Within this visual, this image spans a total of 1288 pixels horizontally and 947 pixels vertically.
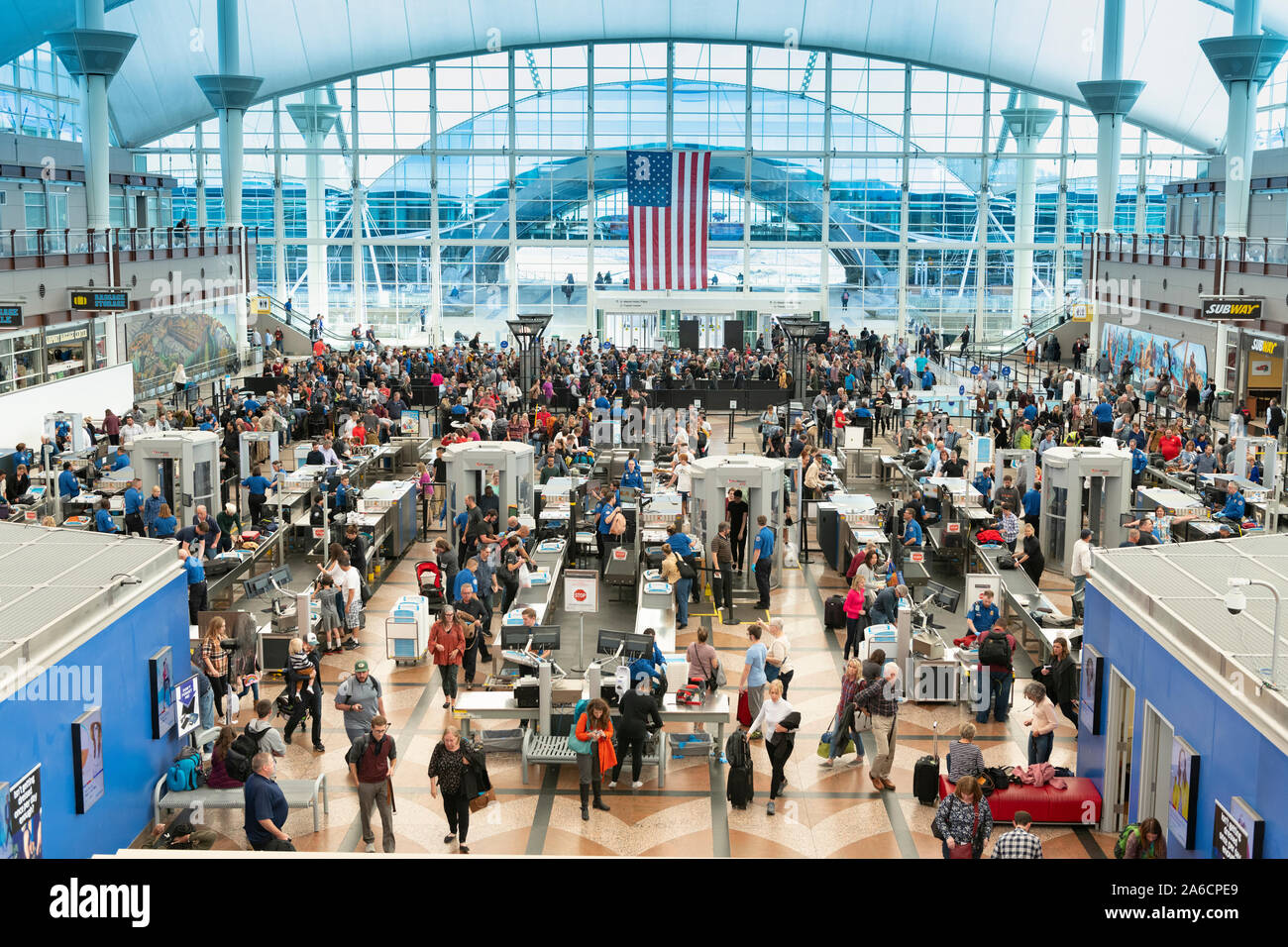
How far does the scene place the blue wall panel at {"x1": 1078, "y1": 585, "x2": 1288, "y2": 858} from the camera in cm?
693

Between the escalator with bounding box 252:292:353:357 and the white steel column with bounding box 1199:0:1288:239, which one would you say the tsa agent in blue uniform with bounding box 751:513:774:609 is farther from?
the escalator with bounding box 252:292:353:357

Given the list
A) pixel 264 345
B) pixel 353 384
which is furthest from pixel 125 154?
pixel 353 384

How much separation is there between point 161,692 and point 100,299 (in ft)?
66.8

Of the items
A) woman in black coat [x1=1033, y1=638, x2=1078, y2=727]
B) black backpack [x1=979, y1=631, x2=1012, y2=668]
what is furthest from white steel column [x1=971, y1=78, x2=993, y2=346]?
woman in black coat [x1=1033, y1=638, x2=1078, y2=727]

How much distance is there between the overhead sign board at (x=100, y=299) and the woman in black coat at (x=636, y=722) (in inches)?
845

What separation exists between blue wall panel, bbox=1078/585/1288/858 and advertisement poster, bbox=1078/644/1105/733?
0.04 metres

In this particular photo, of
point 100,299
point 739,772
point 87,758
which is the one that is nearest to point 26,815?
point 87,758

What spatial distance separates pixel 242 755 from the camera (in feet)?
32.3

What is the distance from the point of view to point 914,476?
850 inches

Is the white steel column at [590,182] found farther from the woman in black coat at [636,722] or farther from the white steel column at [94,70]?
the woman in black coat at [636,722]

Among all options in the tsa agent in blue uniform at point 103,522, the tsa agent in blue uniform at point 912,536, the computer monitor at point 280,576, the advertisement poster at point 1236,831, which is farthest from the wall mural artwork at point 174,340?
the advertisement poster at point 1236,831

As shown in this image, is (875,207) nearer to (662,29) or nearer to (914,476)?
(662,29)

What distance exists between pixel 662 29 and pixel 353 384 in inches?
878

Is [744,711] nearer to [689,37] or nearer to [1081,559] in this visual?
[1081,559]
